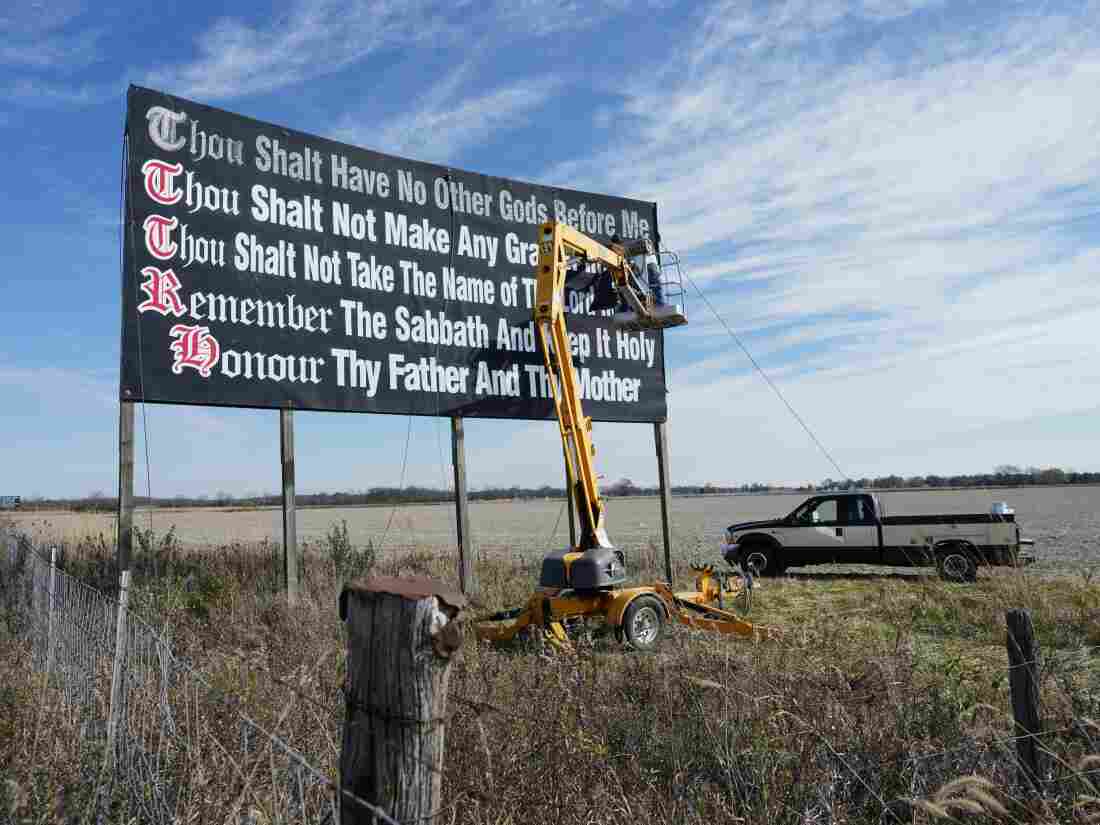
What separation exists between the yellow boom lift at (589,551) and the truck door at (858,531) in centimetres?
555

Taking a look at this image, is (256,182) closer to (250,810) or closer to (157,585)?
(157,585)

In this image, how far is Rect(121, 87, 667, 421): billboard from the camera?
29.2ft

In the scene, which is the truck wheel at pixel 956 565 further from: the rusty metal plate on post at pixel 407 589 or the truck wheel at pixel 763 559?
the rusty metal plate on post at pixel 407 589

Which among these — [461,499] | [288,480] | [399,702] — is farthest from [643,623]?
[399,702]

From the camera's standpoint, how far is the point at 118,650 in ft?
13.5

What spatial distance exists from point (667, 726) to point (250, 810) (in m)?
2.81

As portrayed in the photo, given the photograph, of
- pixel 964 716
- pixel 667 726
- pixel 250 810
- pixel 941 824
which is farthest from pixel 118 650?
pixel 964 716

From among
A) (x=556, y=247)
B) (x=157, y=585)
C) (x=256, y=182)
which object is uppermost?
(x=256, y=182)

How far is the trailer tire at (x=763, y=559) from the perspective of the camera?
1711 centimetres

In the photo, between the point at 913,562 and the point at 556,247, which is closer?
the point at 556,247

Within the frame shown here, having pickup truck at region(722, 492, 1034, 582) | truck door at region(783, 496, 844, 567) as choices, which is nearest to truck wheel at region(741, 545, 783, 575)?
pickup truck at region(722, 492, 1034, 582)

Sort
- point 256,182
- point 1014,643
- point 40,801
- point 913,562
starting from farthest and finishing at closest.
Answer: point 913,562 < point 256,182 < point 1014,643 < point 40,801

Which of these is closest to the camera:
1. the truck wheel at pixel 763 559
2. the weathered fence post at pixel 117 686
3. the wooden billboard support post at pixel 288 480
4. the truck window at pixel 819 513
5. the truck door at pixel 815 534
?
the weathered fence post at pixel 117 686

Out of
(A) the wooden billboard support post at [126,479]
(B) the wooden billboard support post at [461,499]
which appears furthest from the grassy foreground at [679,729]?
(B) the wooden billboard support post at [461,499]
